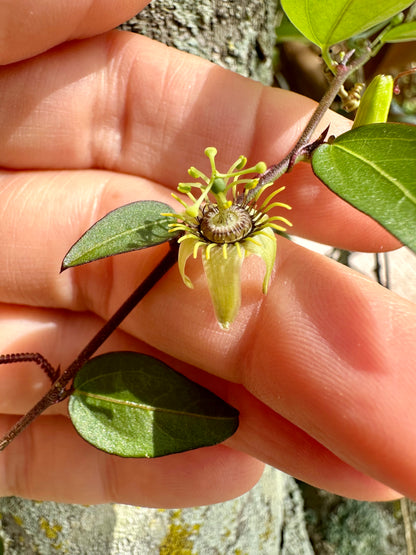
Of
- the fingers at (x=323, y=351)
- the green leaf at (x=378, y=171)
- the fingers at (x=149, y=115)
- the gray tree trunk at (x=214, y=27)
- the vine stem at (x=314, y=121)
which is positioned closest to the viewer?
the green leaf at (x=378, y=171)

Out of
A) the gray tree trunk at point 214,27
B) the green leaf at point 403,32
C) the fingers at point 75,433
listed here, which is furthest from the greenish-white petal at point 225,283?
the gray tree trunk at point 214,27

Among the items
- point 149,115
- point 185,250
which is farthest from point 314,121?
point 149,115

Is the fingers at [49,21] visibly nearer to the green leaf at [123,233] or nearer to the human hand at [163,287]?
the human hand at [163,287]

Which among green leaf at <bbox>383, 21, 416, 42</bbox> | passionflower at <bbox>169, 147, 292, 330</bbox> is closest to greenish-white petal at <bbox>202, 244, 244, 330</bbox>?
passionflower at <bbox>169, 147, 292, 330</bbox>

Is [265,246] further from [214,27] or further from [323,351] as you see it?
[214,27]

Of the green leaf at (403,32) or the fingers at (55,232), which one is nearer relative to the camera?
the green leaf at (403,32)

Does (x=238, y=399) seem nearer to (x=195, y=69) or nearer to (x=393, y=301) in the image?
(x=393, y=301)

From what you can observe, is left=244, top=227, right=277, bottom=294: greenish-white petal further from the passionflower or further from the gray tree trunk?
the gray tree trunk

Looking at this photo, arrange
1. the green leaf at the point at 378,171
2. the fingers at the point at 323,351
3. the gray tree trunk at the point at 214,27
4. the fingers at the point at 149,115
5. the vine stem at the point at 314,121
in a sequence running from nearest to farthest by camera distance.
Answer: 1. the green leaf at the point at 378,171
2. the fingers at the point at 323,351
3. the vine stem at the point at 314,121
4. the fingers at the point at 149,115
5. the gray tree trunk at the point at 214,27
